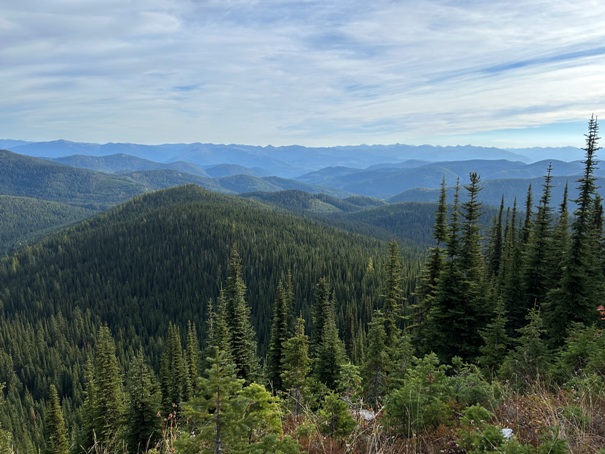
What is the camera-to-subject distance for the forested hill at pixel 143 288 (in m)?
107

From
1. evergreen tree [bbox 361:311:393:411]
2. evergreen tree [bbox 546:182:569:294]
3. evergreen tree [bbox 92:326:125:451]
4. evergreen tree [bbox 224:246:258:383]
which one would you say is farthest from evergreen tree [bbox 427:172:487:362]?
evergreen tree [bbox 92:326:125:451]

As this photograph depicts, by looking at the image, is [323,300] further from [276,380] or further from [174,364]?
[174,364]

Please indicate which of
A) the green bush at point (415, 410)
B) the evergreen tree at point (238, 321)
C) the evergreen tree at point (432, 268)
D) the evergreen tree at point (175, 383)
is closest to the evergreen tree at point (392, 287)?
the evergreen tree at point (432, 268)

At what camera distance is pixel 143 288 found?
16062cm

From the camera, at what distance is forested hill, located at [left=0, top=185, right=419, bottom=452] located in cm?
10712

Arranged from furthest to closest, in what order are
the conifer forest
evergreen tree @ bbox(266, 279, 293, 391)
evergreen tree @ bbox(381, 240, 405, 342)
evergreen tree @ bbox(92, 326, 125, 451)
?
evergreen tree @ bbox(266, 279, 293, 391) < evergreen tree @ bbox(92, 326, 125, 451) < evergreen tree @ bbox(381, 240, 405, 342) < the conifer forest

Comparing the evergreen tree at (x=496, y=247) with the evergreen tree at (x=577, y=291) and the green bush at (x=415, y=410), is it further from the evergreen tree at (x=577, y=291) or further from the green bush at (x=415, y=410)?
the green bush at (x=415, y=410)

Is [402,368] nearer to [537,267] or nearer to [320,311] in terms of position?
[537,267]

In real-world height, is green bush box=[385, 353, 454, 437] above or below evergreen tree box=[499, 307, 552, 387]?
above

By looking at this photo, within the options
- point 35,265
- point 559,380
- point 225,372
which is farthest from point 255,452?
point 35,265

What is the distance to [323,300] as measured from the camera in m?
38.8

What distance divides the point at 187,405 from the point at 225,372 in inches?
38.2

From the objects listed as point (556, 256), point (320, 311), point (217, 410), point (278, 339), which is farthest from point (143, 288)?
point (217, 410)

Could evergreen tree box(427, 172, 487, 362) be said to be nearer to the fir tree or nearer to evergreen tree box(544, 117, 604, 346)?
evergreen tree box(544, 117, 604, 346)
